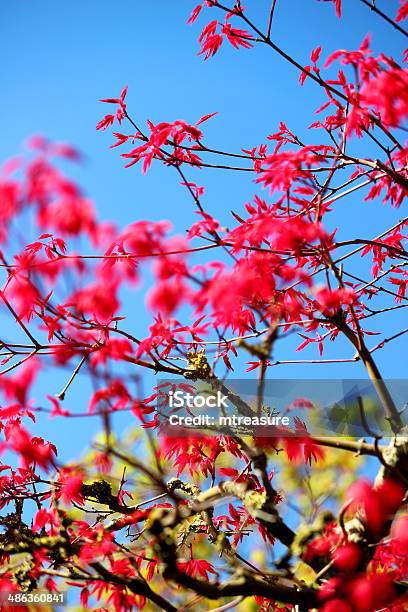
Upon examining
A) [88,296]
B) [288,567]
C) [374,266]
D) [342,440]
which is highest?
[374,266]

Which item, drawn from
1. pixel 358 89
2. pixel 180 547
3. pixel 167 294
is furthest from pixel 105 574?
pixel 358 89

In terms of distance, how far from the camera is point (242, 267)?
242cm

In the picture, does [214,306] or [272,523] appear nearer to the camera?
[214,306]

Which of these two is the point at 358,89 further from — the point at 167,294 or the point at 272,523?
the point at 272,523

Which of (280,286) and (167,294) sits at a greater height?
(280,286)

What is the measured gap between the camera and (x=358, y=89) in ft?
7.77

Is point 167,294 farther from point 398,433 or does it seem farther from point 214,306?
point 398,433


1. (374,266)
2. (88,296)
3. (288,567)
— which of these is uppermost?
(374,266)

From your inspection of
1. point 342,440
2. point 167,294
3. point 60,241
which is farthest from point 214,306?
point 60,241

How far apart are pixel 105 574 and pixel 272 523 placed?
2.16 feet

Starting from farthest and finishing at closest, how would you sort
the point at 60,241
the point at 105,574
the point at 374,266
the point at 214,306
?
the point at 374,266, the point at 60,241, the point at 214,306, the point at 105,574

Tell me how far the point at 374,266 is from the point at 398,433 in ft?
6.00

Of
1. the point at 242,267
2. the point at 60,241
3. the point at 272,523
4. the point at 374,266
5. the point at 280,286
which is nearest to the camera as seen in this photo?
the point at 272,523

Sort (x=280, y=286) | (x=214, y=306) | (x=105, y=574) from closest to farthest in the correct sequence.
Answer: (x=105, y=574)
(x=214, y=306)
(x=280, y=286)
